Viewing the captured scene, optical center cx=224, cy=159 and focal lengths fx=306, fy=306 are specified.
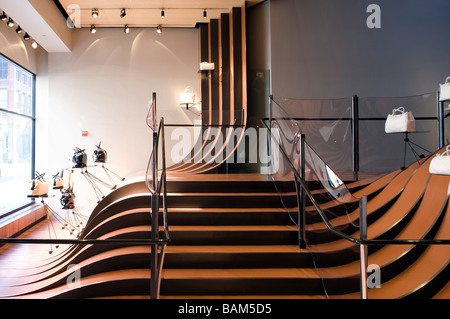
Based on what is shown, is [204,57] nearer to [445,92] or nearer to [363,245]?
[445,92]

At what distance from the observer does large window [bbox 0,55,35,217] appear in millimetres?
6207

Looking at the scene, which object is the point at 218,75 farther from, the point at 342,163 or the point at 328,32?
the point at 342,163

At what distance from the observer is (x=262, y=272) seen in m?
2.79

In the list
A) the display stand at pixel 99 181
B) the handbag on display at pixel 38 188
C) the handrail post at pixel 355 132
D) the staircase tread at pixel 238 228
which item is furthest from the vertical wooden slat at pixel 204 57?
the staircase tread at pixel 238 228

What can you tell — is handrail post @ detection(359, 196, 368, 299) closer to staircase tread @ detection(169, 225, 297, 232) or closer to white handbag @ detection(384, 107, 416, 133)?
staircase tread @ detection(169, 225, 297, 232)

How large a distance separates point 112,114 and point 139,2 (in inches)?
105

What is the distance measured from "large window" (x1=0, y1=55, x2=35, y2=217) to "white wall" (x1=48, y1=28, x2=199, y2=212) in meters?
0.44

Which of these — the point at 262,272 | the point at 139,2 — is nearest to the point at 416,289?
the point at 262,272

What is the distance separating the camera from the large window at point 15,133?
20.4ft

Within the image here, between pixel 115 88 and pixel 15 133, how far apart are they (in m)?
2.39

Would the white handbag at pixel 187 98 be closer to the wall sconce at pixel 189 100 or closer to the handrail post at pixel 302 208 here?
the wall sconce at pixel 189 100

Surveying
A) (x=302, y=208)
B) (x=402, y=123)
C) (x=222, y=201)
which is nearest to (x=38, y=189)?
(x=222, y=201)

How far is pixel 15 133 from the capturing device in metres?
6.73

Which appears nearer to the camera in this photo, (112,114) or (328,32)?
(328,32)
